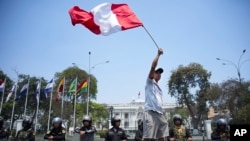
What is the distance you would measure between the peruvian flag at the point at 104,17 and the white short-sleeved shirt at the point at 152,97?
8.13 ft

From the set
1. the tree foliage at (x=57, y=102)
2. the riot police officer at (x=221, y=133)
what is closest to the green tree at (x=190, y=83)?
the tree foliage at (x=57, y=102)

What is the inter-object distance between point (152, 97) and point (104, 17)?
3.36 metres

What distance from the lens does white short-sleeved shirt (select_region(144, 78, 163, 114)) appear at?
511 centimetres

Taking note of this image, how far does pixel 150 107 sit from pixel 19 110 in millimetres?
61078

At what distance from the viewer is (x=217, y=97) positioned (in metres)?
41.4

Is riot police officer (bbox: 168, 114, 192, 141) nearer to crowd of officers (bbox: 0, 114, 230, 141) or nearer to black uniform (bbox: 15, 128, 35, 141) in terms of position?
crowd of officers (bbox: 0, 114, 230, 141)

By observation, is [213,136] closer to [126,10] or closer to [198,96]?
[126,10]

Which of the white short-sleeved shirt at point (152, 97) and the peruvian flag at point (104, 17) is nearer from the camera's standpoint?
the white short-sleeved shirt at point (152, 97)

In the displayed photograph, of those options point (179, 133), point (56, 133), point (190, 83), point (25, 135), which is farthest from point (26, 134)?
point (190, 83)

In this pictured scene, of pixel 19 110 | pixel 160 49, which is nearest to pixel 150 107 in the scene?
pixel 160 49

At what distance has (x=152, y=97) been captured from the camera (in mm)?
5195

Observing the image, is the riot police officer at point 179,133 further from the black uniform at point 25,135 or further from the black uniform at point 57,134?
the black uniform at point 25,135

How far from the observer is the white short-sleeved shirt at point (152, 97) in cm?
511

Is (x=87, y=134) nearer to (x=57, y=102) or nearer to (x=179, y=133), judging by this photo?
(x=179, y=133)
